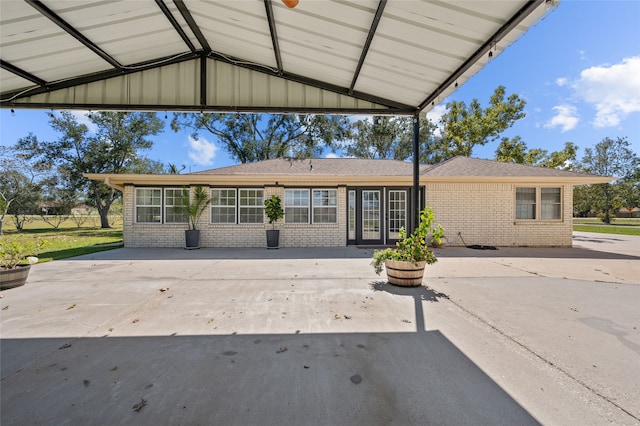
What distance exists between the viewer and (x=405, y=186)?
1058 cm

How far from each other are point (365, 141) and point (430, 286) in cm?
2484

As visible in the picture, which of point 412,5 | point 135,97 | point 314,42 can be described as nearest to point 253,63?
point 314,42

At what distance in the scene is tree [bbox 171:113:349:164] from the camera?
23469mm

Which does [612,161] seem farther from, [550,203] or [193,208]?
[193,208]

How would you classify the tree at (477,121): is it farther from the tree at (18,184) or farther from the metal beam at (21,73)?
the tree at (18,184)

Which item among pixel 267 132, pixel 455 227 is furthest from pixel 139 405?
pixel 267 132

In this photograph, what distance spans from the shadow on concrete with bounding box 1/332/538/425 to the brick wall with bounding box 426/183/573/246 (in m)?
8.61

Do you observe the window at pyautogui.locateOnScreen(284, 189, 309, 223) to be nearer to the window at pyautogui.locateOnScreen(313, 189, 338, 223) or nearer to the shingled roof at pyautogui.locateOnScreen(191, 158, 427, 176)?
the window at pyautogui.locateOnScreen(313, 189, 338, 223)

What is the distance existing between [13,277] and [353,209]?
360 inches

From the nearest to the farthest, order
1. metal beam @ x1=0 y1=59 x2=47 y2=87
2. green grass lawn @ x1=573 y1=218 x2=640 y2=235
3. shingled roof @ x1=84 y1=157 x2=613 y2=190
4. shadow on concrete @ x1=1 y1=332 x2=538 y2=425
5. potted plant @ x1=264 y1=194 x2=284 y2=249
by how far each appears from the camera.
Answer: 1. shadow on concrete @ x1=1 y1=332 x2=538 y2=425
2. metal beam @ x1=0 y1=59 x2=47 y2=87
3. potted plant @ x1=264 y1=194 x2=284 y2=249
4. shingled roof @ x1=84 y1=157 x2=613 y2=190
5. green grass lawn @ x1=573 y1=218 x2=640 y2=235

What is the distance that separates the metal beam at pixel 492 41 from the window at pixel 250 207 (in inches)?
304

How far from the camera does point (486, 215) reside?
34.7 ft

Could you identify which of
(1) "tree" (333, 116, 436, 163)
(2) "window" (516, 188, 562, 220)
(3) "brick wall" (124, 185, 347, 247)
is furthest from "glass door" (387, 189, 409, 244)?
(1) "tree" (333, 116, 436, 163)

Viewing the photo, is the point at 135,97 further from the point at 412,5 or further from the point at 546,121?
the point at 546,121
